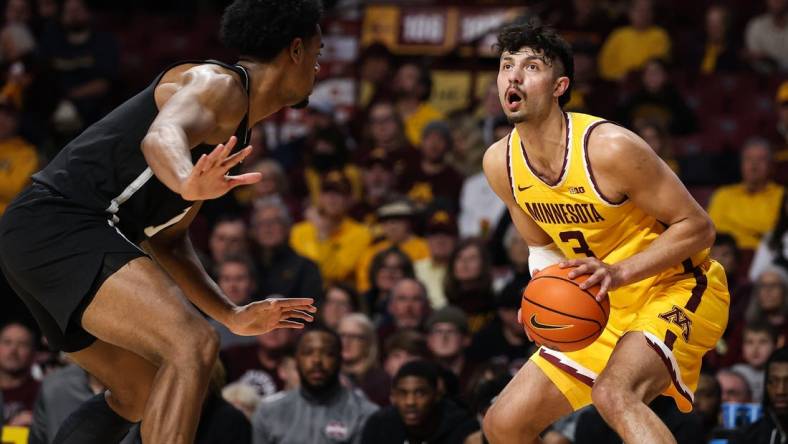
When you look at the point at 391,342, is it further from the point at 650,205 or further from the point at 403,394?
the point at 650,205

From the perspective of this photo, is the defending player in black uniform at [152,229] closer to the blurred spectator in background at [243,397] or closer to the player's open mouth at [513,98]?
the player's open mouth at [513,98]

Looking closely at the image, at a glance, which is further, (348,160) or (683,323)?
(348,160)

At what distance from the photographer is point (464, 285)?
9.77 m

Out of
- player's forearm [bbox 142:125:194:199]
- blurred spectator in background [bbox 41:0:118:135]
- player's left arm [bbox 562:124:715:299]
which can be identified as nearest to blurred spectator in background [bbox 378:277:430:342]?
player's left arm [bbox 562:124:715:299]

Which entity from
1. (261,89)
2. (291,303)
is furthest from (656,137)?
(261,89)

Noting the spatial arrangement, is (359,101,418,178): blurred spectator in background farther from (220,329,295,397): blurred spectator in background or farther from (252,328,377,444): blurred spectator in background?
(252,328,377,444): blurred spectator in background

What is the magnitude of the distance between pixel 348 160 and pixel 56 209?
24.0ft

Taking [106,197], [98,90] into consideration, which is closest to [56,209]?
[106,197]

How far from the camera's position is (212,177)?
4391 mm

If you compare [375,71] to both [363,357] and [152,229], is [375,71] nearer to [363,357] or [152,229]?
[363,357]

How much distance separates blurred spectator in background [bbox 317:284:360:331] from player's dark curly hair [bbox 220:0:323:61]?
14.6ft

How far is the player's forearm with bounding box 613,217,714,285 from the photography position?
534 cm

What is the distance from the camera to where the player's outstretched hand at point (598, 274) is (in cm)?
518

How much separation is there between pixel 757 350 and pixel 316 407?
115 inches
